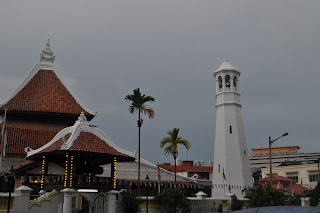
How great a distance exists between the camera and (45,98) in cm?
4162

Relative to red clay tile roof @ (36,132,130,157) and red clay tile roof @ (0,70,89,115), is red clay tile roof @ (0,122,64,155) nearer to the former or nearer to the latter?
red clay tile roof @ (0,70,89,115)

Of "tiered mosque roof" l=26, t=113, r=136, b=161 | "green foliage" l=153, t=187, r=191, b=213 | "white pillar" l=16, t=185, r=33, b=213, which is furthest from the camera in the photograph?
"green foliage" l=153, t=187, r=191, b=213

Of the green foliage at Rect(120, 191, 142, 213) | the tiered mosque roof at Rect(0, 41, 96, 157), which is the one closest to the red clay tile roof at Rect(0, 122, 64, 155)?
→ the tiered mosque roof at Rect(0, 41, 96, 157)

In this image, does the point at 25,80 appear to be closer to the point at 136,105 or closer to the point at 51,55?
the point at 51,55

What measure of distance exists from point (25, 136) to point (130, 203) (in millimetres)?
15493

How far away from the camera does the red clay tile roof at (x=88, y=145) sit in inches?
1083

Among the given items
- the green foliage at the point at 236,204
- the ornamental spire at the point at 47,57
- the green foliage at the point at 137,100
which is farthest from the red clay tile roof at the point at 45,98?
the green foliage at the point at 236,204

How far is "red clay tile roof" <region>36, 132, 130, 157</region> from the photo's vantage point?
27497 millimetres

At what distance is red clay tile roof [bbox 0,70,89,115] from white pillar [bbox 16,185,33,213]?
17104mm

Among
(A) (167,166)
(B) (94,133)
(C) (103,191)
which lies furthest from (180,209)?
(A) (167,166)

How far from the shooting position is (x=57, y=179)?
28188mm

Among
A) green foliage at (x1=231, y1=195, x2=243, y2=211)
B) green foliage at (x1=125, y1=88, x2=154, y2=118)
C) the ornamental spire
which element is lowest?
green foliage at (x1=231, y1=195, x2=243, y2=211)

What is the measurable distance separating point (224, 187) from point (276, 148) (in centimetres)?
8705

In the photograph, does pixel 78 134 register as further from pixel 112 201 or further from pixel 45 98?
pixel 45 98
